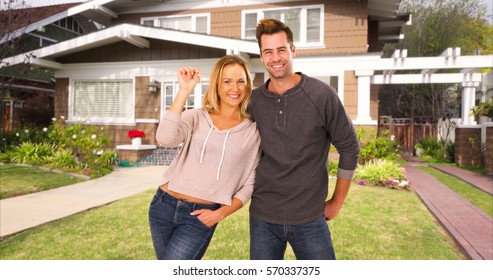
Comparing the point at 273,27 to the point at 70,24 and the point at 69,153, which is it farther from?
the point at 70,24

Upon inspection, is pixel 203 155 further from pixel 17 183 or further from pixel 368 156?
pixel 368 156

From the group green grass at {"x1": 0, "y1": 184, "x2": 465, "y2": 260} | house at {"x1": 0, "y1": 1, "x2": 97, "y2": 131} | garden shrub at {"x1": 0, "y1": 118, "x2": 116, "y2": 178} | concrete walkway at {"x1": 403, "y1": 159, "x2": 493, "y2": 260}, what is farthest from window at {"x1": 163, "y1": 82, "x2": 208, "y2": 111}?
concrete walkway at {"x1": 403, "y1": 159, "x2": 493, "y2": 260}

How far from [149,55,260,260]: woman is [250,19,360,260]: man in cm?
12

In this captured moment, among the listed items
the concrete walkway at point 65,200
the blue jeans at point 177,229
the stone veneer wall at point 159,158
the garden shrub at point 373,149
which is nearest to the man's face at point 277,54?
the blue jeans at point 177,229

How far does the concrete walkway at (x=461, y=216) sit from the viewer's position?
4965 mm

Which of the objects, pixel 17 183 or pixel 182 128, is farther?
pixel 17 183

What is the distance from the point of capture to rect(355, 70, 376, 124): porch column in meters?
12.4

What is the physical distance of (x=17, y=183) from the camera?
27.6ft

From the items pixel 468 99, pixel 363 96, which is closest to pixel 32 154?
pixel 363 96

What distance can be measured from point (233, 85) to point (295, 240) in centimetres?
96

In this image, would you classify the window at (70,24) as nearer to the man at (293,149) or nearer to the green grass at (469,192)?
the green grass at (469,192)
